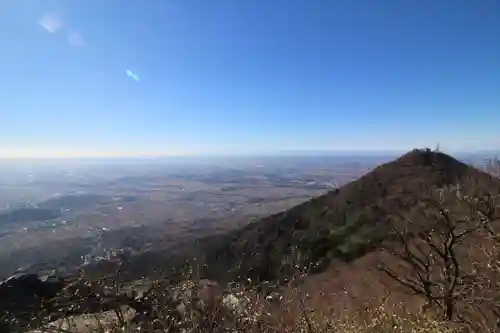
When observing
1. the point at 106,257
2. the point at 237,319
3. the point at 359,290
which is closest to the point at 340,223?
the point at 106,257

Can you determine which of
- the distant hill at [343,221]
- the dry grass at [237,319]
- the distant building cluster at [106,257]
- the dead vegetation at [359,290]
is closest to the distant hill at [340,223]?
the distant hill at [343,221]

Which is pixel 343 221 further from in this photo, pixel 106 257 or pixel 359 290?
pixel 359 290

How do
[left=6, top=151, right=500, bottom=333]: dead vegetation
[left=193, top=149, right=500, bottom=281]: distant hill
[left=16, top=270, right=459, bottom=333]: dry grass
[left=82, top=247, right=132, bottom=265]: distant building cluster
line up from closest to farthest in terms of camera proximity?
[left=16, top=270, right=459, bottom=333]: dry grass < [left=6, top=151, right=500, bottom=333]: dead vegetation < [left=82, top=247, right=132, bottom=265]: distant building cluster < [left=193, top=149, right=500, bottom=281]: distant hill

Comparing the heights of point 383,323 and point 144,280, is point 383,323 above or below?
above

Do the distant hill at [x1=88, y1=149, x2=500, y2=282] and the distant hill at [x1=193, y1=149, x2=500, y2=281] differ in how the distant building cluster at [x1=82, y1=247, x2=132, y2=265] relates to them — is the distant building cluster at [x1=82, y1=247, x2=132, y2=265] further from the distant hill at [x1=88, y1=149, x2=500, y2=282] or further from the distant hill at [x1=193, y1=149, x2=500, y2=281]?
the distant hill at [x1=193, y1=149, x2=500, y2=281]

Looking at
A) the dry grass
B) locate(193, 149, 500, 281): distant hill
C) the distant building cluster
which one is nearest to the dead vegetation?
the dry grass

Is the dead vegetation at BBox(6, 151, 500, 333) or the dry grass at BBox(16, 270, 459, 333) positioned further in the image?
the dead vegetation at BBox(6, 151, 500, 333)

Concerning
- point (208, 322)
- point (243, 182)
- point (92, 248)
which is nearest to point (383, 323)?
point (208, 322)

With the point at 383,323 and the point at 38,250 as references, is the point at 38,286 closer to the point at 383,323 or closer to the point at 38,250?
the point at 383,323
